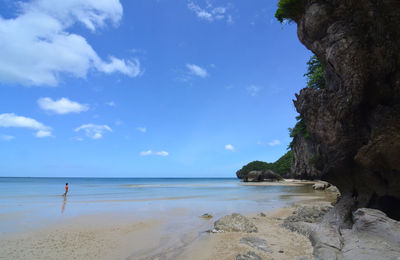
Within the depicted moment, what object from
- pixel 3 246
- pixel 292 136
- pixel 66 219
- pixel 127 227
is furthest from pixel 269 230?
pixel 292 136

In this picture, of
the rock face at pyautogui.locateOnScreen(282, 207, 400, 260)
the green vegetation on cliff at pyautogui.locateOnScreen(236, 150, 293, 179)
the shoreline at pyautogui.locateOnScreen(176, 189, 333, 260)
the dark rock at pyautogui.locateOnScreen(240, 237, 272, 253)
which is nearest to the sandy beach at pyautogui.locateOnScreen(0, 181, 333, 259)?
the shoreline at pyautogui.locateOnScreen(176, 189, 333, 260)

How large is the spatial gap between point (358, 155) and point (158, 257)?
842 centimetres

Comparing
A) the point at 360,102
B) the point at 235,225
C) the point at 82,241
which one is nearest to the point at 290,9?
the point at 360,102

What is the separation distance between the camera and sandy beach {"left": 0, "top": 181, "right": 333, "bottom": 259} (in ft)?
22.3

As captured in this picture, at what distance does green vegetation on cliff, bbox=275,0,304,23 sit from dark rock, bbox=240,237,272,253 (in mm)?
11819

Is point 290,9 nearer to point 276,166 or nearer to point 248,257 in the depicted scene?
point 248,257

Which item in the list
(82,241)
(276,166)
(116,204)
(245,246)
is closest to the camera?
(245,246)

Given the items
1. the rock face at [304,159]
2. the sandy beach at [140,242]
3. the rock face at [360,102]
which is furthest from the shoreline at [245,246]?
the rock face at [304,159]

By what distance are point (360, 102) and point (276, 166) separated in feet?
381

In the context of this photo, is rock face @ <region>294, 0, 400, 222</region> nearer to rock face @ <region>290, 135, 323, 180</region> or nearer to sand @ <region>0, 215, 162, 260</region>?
sand @ <region>0, 215, 162, 260</region>

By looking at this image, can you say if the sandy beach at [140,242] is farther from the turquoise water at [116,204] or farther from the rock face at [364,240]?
the turquoise water at [116,204]

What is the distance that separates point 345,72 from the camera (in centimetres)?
916

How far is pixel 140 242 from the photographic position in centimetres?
823

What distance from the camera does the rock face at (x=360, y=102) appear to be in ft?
27.1
